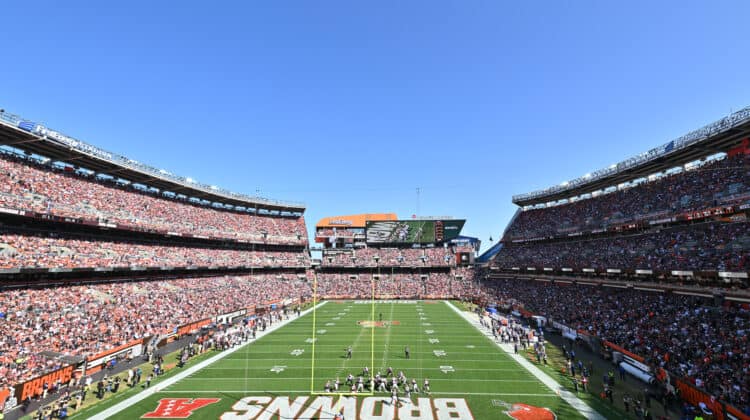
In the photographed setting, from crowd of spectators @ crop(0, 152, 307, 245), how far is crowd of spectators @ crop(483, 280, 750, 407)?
42.3m

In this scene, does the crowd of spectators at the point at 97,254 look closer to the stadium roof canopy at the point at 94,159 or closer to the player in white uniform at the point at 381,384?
the stadium roof canopy at the point at 94,159

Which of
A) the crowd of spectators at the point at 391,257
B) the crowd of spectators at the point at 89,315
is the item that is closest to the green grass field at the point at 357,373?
the crowd of spectators at the point at 89,315

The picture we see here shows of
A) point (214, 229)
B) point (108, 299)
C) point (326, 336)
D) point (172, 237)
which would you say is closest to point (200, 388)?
point (326, 336)

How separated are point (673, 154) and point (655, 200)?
4.60 meters

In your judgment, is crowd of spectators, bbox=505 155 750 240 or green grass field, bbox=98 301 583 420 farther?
crowd of spectators, bbox=505 155 750 240

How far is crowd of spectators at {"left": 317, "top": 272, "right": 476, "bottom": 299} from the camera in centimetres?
5669

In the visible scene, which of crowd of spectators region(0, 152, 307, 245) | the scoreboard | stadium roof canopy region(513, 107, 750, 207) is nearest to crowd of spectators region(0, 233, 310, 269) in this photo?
crowd of spectators region(0, 152, 307, 245)

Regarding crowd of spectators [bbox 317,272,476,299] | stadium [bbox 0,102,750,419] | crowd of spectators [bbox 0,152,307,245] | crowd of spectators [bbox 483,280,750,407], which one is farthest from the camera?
crowd of spectators [bbox 317,272,476,299]

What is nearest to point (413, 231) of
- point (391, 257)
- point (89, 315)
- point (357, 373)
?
point (391, 257)

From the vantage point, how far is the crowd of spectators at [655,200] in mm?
27312

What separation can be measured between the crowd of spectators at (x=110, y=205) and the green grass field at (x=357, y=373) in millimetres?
19619

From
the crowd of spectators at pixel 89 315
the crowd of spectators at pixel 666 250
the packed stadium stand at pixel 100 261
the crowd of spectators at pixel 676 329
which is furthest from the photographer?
the crowd of spectators at pixel 666 250

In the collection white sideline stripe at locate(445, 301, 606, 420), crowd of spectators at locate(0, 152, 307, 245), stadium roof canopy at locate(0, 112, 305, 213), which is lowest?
white sideline stripe at locate(445, 301, 606, 420)

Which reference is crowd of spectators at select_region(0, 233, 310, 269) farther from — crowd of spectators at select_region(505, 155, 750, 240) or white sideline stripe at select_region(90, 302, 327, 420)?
crowd of spectators at select_region(505, 155, 750, 240)
